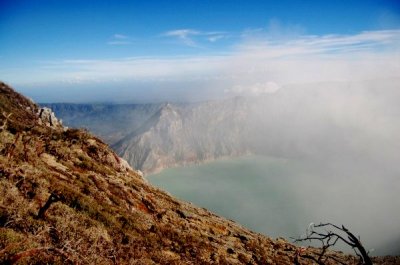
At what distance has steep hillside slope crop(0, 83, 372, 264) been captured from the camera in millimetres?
13195

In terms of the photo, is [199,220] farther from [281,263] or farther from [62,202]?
[62,202]

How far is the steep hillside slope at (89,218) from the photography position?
43.3 feet

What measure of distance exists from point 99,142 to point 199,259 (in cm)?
2177

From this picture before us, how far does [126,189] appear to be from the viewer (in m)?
31.1

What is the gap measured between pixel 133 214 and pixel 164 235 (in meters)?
3.00

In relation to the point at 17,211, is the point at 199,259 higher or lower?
lower

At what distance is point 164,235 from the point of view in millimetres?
24109

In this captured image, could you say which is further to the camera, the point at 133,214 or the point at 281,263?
the point at 281,263

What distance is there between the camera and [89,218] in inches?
721

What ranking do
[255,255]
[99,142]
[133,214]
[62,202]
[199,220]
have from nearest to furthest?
[62,202], [133,214], [255,255], [199,220], [99,142]

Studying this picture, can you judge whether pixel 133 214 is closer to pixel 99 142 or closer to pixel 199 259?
pixel 199 259

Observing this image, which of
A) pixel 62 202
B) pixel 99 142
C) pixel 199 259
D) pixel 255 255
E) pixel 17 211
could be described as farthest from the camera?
pixel 99 142

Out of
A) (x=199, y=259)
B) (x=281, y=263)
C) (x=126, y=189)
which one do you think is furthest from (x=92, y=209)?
(x=281, y=263)

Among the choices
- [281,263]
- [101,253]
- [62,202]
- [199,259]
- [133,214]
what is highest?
[62,202]
